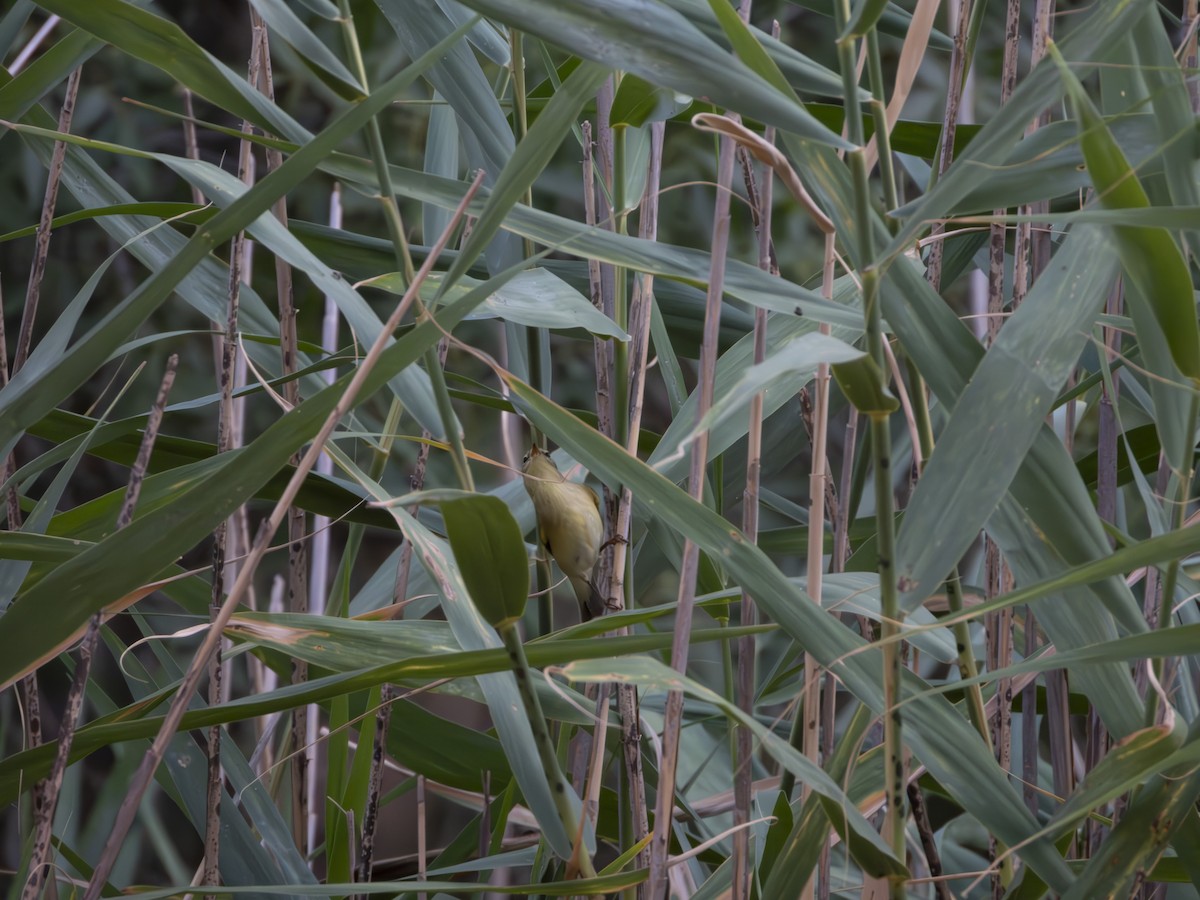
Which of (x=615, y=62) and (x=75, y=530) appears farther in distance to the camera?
(x=75, y=530)

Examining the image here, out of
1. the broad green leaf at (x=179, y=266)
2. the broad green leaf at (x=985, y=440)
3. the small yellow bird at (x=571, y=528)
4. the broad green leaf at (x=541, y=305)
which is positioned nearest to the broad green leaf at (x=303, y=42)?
the broad green leaf at (x=179, y=266)

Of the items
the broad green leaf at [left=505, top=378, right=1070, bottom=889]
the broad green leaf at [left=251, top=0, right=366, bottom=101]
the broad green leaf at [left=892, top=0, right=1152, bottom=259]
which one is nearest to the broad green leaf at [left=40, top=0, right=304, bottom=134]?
the broad green leaf at [left=251, top=0, right=366, bottom=101]

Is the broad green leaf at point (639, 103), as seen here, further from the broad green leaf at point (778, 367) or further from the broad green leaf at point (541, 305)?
the broad green leaf at point (778, 367)

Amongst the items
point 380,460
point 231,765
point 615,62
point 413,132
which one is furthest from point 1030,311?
point 413,132

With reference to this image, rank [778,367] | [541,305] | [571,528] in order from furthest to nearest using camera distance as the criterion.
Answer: [571,528]
[541,305]
[778,367]

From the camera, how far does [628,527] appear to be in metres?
0.58

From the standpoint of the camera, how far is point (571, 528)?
816 millimetres

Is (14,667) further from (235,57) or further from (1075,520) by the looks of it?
(235,57)

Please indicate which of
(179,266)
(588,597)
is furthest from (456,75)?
(588,597)

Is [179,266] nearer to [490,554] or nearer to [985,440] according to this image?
[490,554]

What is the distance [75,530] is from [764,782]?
455mm

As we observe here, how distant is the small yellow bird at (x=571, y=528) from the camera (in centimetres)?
80

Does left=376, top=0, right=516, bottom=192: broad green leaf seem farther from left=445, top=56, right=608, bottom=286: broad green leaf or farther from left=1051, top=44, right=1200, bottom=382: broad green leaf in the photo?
left=1051, top=44, right=1200, bottom=382: broad green leaf

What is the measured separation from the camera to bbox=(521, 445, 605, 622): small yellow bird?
0.80 meters
